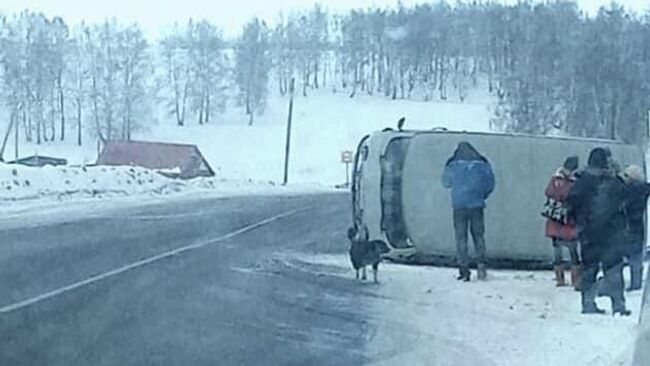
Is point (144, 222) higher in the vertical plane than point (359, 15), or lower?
lower

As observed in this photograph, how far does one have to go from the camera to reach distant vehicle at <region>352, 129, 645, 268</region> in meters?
17.3

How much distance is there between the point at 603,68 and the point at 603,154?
3.42 feet

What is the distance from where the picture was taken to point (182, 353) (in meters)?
9.22

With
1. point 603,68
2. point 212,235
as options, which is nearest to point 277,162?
point 212,235

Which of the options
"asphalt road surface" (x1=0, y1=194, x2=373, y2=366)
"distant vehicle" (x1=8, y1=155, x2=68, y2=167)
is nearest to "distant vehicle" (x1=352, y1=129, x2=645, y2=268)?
"asphalt road surface" (x1=0, y1=194, x2=373, y2=366)

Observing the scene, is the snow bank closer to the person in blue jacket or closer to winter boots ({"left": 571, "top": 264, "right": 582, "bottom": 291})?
the person in blue jacket

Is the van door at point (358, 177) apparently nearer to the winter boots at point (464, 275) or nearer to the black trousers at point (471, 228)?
the black trousers at point (471, 228)

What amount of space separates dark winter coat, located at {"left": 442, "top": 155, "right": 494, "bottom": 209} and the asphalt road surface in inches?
67.6

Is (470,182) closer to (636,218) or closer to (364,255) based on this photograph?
(364,255)

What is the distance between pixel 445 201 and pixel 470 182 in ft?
7.92

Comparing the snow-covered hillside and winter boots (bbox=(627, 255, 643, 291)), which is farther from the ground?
the snow-covered hillside

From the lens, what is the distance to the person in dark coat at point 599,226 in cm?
1142

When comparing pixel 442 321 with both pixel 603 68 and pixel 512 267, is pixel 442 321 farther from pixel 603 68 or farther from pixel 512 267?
pixel 512 267

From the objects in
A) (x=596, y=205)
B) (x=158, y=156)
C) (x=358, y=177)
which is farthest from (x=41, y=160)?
(x=596, y=205)
